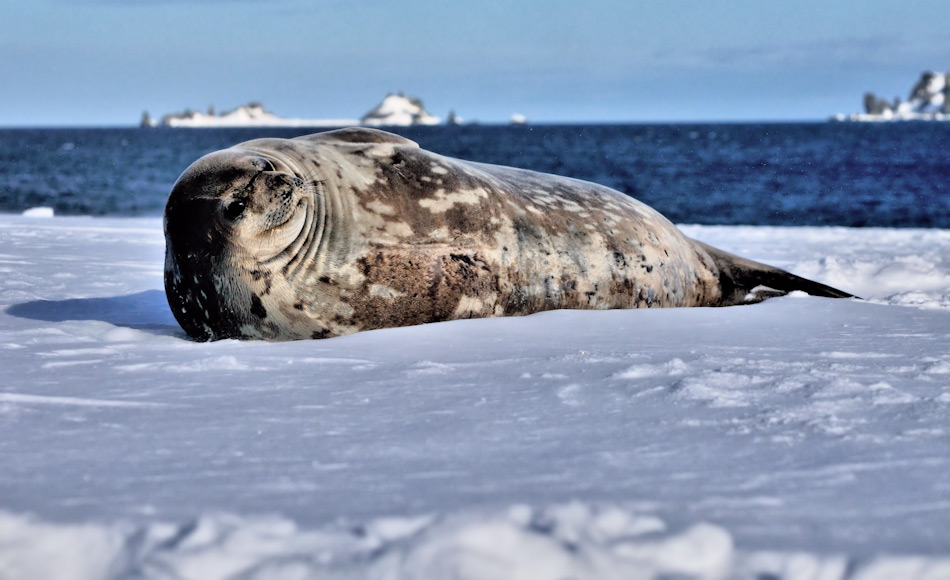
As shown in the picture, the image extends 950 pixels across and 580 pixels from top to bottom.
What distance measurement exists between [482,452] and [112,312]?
242 cm

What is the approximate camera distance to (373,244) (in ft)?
11.0

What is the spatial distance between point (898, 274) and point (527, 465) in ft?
14.3

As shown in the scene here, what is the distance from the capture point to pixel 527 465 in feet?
5.55

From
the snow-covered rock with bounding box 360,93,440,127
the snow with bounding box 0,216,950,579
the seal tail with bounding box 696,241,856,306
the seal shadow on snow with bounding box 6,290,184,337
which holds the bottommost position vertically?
the seal shadow on snow with bounding box 6,290,184,337

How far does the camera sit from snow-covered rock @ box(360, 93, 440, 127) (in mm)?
141125

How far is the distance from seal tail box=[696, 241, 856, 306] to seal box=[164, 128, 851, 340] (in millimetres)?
519

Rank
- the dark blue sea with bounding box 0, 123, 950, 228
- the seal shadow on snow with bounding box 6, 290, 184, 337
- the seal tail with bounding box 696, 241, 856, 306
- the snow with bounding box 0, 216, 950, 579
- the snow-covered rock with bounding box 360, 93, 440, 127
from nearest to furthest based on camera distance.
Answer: the snow with bounding box 0, 216, 950, 579 → the seal shadow on snow with bounding box 6, 290, 184, 337 → the seal tail with bounding box 696, 241, 856, 306 → the dark blue sea with bounding box 0, 123, 950, 228 → the snow-covered rock with bounding box 360, 93, 440, 127

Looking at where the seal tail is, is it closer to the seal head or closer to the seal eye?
the seal head

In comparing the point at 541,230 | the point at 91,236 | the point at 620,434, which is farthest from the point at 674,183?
the point at 620,434

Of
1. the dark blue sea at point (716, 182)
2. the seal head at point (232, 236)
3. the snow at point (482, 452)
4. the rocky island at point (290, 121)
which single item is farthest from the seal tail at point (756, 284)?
the rocky island at point (290, 121)

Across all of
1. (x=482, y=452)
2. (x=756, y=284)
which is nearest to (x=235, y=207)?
(x=482, y=452)

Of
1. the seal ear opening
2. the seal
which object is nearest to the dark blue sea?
the seal

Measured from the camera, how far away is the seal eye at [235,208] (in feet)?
10.3

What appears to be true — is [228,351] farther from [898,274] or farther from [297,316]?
[898,274]
